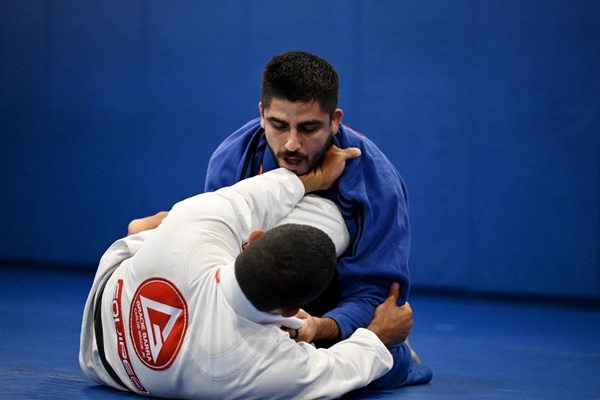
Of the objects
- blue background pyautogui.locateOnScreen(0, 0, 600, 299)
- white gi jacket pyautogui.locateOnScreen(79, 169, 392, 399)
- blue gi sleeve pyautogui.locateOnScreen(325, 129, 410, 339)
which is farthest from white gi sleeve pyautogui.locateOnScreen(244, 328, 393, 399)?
blue background pyautogui.locateOnScreen(0, 0, 600, 299)

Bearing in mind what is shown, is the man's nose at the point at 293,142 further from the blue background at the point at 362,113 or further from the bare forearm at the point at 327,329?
the blue background at the point at 362,113

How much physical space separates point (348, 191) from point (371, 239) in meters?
0.16

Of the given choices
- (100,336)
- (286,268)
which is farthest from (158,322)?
(286,268)

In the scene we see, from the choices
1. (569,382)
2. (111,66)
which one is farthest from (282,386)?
(111,66)

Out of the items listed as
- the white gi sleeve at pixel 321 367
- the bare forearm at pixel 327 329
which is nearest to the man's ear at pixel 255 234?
the white gi sleeve at pixel 321 367

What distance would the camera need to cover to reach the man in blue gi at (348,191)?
2.78m

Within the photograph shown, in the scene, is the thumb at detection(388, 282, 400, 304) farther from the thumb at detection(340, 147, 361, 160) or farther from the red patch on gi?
the red patch on gi

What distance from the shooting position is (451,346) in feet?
12.8

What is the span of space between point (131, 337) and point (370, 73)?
358 centimetres

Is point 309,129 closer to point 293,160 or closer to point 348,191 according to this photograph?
point 293,160

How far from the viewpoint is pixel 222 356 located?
223 cm

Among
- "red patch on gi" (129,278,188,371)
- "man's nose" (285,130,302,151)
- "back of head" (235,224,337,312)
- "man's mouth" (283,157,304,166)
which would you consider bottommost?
"red patch on gi" (129,278,188,371)

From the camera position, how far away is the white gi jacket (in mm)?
2240

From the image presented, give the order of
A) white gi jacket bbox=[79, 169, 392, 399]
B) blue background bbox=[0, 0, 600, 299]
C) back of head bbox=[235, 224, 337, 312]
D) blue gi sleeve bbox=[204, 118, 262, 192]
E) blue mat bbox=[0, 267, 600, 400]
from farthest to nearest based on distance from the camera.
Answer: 1. blue background bbox=[0, 0, 600, 299]
2. blue gi sleeve bbox=[204, 118, 262, 192]
3. blue mat bbox=[0, 267, 600, 400]
4. white gi jacket bbox=[79, 169, 392, 399]
5. back of head bbox=[235, 224, 337, 312]
